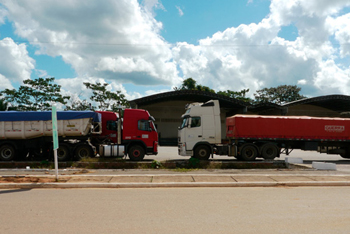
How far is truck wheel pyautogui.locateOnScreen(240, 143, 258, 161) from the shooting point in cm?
1635

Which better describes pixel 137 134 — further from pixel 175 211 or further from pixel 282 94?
pixel 282 94

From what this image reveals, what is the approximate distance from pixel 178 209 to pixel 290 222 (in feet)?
7.51

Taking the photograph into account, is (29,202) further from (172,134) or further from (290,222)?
(172,134)

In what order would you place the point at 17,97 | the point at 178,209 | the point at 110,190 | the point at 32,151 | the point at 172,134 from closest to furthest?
1. the point at 178,209
2. the point at 110,190
3. the point at 32,151
4. the point at 17,97
5. the point at 172,134

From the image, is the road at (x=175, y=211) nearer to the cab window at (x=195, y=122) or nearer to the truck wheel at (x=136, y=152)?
the truck wheel at (x=136, y=152)

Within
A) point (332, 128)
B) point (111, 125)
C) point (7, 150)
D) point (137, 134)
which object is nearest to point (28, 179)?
point (137, 134)

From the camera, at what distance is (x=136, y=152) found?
15859mm

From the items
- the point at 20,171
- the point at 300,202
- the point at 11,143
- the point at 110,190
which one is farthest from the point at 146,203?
the point at 11,143

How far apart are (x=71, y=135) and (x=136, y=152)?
3.73 m

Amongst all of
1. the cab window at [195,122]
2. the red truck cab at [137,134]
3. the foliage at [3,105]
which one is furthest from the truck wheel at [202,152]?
the foliage at [3,105]

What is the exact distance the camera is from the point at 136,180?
31.7 ft

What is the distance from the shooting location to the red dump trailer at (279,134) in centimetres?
1655

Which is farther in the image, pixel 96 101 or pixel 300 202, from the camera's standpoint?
pixel 96 101

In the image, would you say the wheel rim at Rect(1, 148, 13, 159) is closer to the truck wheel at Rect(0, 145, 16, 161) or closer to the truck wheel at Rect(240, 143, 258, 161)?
the truck wheel at Rect(0, 145, 16, 161)
